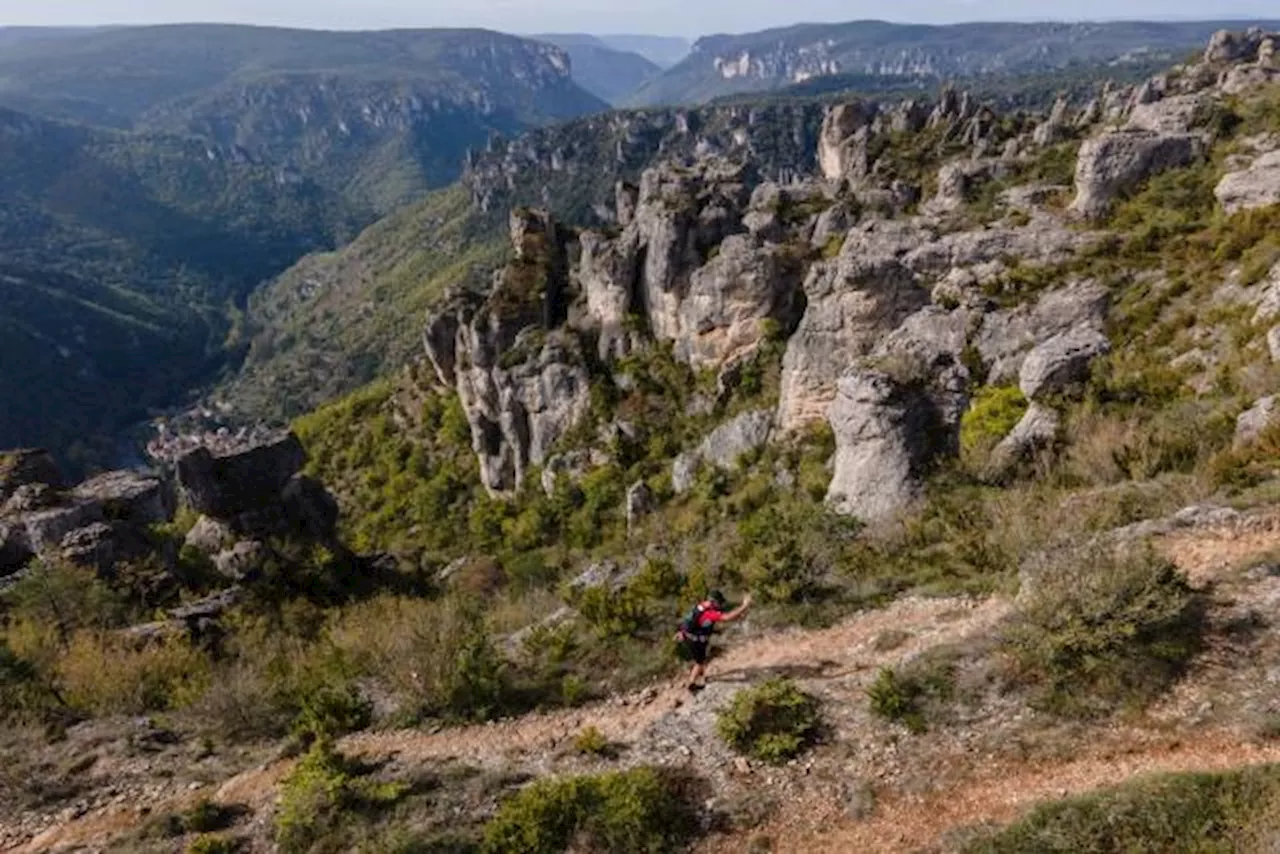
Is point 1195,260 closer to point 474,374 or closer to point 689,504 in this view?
point 689,504

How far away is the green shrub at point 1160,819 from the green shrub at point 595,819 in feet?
13.1

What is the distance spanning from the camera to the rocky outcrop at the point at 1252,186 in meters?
33.6

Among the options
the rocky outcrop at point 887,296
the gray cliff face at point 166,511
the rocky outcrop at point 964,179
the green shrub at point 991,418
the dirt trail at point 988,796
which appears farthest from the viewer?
the rocky outcrop at point 964,179

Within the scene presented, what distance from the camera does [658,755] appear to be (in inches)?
551

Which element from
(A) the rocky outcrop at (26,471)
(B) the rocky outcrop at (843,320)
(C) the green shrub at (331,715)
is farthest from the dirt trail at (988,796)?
(A) the rocky outcrop at (26,471)

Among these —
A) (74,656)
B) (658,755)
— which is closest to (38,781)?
(74,656)

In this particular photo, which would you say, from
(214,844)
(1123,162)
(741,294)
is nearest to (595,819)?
(214,844)

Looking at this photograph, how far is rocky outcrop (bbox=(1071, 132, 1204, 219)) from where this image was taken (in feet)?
129

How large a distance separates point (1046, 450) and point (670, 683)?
41.0ft

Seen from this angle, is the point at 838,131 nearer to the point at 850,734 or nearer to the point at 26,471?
the point at 26,471

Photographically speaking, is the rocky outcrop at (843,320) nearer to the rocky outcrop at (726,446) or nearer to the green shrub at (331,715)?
the rocky outcrop at (726,446)

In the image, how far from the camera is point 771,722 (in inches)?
547

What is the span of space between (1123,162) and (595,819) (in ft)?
127

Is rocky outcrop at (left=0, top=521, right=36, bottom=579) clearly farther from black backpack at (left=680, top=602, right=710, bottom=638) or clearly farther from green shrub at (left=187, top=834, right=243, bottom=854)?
black backpack at (left=680, top=602, right=710, bottom=638)
